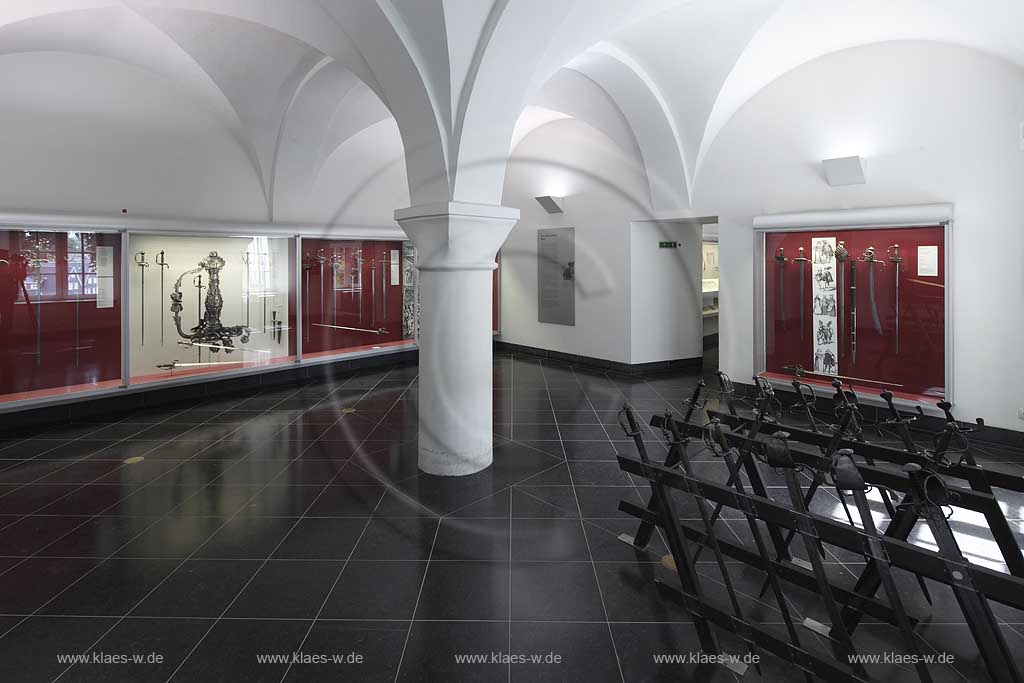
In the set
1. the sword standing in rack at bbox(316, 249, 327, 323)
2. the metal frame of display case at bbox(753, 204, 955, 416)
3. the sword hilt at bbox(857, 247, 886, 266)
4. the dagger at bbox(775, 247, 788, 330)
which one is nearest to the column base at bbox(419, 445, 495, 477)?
the metal frame of display case at bbox(753, 204, 955, 416)

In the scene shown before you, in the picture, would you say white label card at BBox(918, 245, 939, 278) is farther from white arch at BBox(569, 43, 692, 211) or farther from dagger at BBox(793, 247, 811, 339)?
white arch at BBox(569, 43, 692, 211)

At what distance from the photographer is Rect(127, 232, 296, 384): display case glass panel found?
24.2ft

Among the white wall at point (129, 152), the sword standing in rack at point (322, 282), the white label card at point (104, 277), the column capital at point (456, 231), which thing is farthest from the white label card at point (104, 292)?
the column capital at point (456, 231)

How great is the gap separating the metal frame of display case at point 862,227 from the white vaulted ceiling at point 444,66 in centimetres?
138

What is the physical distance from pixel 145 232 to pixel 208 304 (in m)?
1.29

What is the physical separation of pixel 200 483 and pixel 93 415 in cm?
325

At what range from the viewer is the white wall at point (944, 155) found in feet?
17.8

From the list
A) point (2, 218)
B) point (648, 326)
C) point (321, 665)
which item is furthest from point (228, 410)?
point (648, 326)

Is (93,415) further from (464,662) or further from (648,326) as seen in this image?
(648,326)

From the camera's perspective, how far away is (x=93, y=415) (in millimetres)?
6793

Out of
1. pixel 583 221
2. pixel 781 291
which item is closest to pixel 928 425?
pixel 781 291

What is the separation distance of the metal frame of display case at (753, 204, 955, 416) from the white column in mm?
3842
